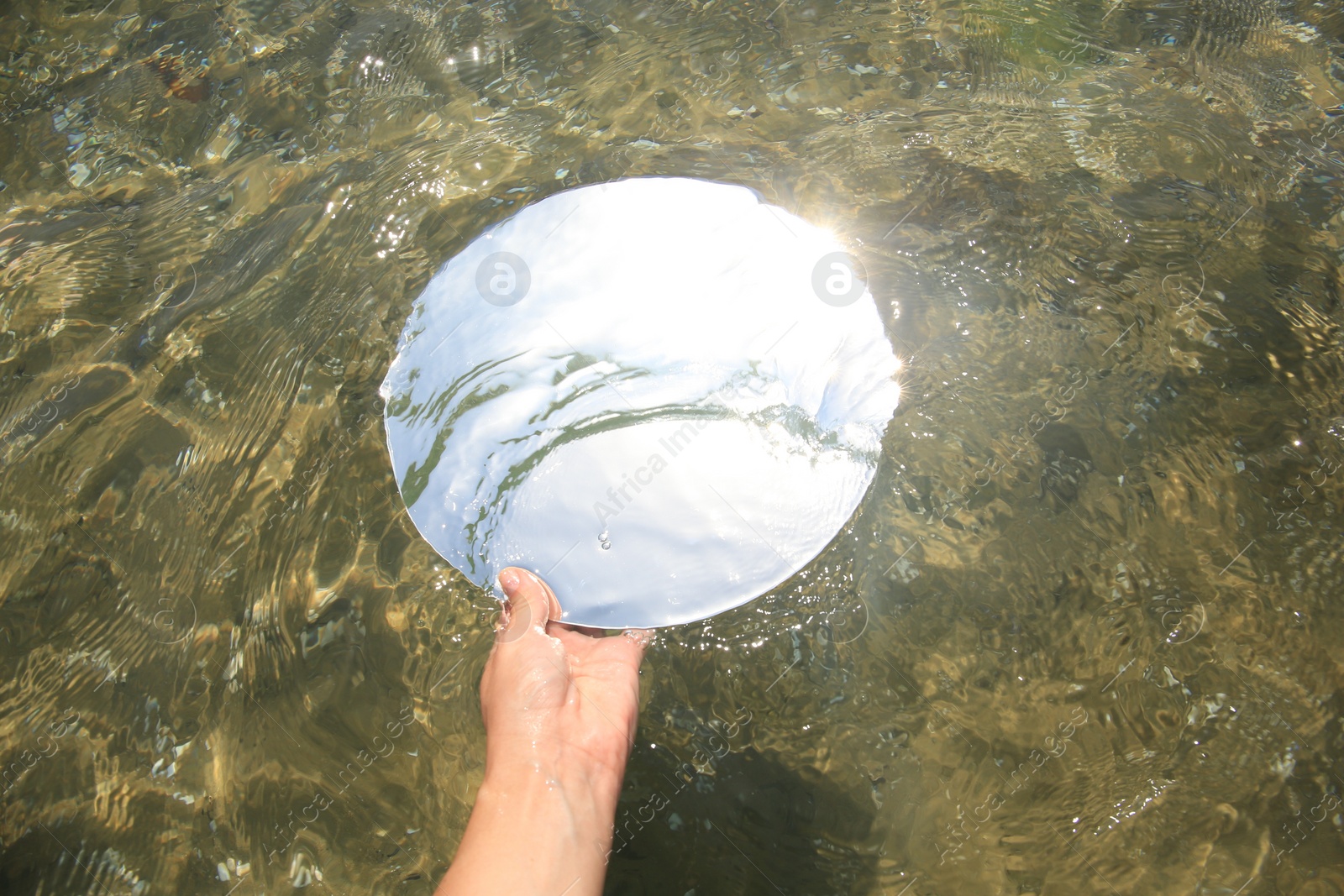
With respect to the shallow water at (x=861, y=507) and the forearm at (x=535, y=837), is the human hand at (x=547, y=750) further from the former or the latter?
the shallow water at (x=861, y=507)

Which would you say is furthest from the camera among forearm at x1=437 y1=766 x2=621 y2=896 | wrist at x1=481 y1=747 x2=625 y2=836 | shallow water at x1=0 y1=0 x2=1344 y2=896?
shallow water at x1=0 y1=0 x2=1344 y2=896

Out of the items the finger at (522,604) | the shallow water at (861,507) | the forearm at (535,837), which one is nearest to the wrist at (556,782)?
the forearm at (535,837)

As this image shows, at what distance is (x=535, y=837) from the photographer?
163cm

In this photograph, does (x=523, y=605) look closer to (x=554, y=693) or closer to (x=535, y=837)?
(x=554, y=693)

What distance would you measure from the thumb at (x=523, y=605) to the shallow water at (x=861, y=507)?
17cm

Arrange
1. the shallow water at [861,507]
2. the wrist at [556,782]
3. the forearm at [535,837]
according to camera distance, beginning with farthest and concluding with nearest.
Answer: the shallow water at [861,507] → the wrist at [556,782] → the forearm at [535,837]

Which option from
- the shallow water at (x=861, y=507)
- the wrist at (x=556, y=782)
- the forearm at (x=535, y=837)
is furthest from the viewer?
the shallow water at (x=861, y=507)

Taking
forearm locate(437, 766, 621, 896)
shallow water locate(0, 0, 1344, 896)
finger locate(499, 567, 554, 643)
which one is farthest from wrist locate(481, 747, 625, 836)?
finger locate(499, 567, 554, 643)

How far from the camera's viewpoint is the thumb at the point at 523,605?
6.27 ft

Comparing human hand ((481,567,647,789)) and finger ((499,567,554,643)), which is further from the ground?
finger ((499,567,554,643))

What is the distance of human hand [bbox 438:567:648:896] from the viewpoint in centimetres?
160

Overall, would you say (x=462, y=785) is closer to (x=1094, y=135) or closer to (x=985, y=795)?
(x=985, y=795)

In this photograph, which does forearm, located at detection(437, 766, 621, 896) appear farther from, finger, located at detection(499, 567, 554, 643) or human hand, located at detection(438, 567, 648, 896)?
finger, located at detection(499, 567, 554, 643)

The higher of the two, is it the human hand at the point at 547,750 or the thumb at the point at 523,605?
the thumb at the point at 523,605
